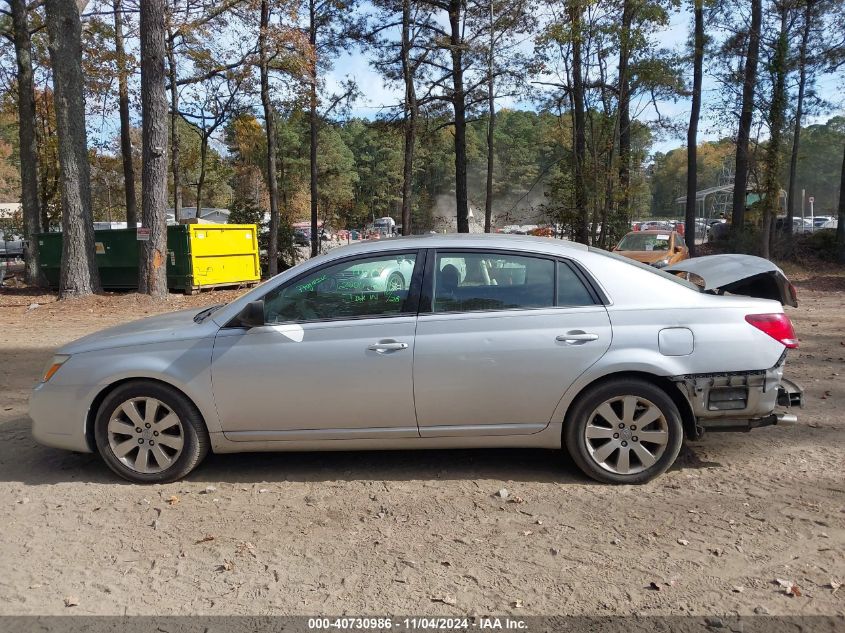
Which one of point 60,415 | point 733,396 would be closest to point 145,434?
point 60,415

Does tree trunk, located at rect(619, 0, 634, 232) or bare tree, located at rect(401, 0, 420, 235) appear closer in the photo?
tree trunk, located at rect(619, 0, 634, 232)

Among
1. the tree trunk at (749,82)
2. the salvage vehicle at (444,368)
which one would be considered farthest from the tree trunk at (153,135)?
the tree trunk at (749,82)

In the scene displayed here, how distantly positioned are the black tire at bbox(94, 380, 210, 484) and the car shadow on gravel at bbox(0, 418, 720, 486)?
0.53ft

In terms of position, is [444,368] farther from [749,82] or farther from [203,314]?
[749,82]

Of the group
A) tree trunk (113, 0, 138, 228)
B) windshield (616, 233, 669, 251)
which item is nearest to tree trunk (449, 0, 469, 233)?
windshield (616, 233, 669, 251)

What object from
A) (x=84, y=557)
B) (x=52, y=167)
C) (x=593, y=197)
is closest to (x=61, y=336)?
(x=84, y=557)

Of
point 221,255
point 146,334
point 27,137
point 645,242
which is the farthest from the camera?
point 27,137

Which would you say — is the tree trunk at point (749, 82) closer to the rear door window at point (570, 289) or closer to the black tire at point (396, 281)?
the rear door window at point (570, 289)

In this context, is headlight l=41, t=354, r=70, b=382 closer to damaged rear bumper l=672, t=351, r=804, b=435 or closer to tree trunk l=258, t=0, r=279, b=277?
damaged rear bumper l=672, t=351, r=804, b=435

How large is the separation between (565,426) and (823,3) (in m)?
26.9

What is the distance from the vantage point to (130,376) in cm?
421

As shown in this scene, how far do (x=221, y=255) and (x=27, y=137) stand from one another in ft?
22.7

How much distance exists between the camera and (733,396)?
4.13m

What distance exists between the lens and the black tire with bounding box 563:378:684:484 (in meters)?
4.08
